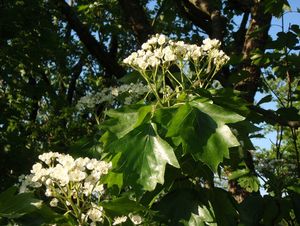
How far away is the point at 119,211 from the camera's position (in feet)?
5.87

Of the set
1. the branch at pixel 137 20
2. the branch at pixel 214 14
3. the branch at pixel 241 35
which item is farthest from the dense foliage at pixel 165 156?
the branch at pixel 241 35

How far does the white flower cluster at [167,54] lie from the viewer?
2.13 m

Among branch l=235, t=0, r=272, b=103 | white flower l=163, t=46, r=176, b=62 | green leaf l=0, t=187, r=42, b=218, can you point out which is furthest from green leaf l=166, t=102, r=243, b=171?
branch l=235, t=0, r=272, b=103

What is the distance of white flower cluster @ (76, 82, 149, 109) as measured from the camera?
2.80 m

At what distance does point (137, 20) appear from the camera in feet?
14.3

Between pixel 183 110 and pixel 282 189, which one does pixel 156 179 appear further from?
pixel 282 189

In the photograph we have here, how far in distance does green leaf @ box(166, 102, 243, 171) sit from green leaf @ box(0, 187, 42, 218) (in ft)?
1.90

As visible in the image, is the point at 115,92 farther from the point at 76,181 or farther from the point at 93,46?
the point at 93,46

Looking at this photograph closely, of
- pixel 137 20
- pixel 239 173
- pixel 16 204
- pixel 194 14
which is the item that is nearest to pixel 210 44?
pixel 16 204

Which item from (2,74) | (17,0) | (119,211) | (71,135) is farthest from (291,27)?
(71,135)

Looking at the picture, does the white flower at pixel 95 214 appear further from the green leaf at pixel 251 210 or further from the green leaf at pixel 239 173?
the green leaf at pixel 239 173

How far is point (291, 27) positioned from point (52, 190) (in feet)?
8.93

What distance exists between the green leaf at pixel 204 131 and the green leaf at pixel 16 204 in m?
0.58

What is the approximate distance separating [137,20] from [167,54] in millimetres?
2301
